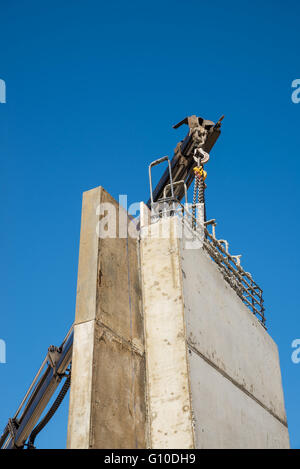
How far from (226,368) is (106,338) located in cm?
324

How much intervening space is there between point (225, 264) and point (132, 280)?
3.93m

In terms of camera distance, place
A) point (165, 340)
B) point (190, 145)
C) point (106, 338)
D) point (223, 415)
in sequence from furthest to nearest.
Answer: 1. point (190, 145)
2. point (223, 415)
3. point (165, 340)
4. point (106, 338)

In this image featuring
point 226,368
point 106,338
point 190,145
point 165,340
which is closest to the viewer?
point 106,338

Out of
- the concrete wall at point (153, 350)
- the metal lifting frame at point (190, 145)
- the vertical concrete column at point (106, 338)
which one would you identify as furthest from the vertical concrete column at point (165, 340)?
the metal lifting frame at point (190, 145)

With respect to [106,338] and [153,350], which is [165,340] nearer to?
[153,350]

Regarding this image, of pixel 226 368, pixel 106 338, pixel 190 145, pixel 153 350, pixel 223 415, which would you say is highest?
pixel 190 145

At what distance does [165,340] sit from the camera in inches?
356

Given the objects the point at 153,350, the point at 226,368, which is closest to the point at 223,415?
the point at 226,368

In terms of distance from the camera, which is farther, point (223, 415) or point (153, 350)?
point (223, 415)

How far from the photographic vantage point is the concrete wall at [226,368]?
A: 9039mm

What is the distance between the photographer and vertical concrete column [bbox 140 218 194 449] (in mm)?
8289

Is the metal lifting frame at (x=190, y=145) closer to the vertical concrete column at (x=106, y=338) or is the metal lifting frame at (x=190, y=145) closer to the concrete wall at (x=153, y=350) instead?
the concrete wall at (x=153, y=350)

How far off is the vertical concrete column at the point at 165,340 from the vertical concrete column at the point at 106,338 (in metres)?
0.18
